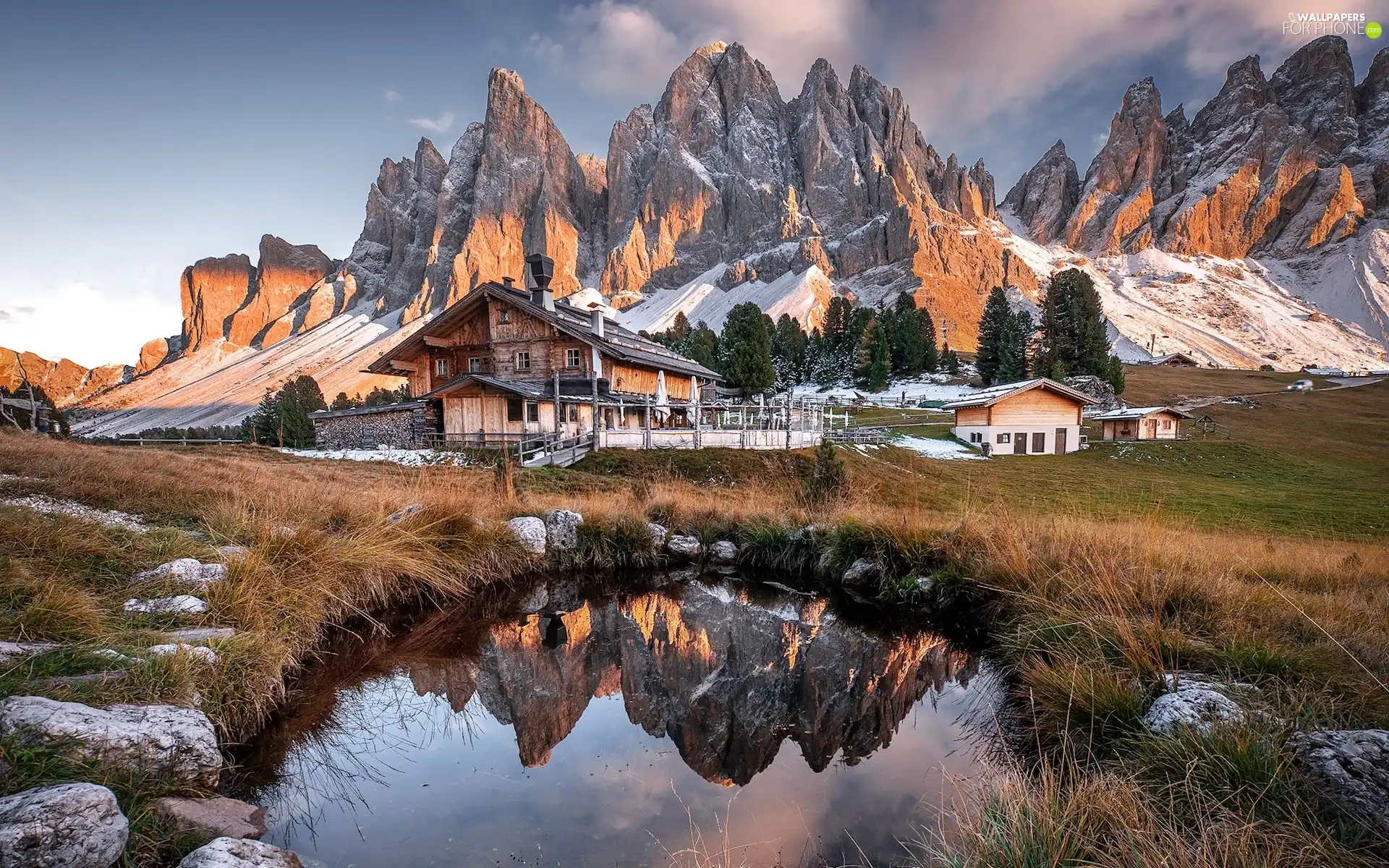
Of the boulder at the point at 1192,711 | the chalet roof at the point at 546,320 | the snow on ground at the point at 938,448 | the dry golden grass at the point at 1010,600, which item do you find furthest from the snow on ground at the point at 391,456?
the snow on ground at the point at 938,448

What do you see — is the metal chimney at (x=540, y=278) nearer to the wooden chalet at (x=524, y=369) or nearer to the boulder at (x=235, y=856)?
the wooden chalet at (x=524, y=369)

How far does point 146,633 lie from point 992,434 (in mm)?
37631

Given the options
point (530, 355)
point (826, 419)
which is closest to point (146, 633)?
point (530, 355)

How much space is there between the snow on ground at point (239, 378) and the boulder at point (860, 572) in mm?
110994

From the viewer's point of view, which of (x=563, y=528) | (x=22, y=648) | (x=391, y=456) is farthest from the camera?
(x=391, y=456)

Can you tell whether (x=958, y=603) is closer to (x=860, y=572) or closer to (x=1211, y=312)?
(x=860, y=572)

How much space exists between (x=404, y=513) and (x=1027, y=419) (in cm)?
3636

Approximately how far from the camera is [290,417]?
49.1 m

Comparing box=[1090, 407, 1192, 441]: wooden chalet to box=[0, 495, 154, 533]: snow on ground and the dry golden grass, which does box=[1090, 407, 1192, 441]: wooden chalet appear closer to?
the dry golden grass

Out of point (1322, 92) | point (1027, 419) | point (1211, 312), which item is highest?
point (1322, 92)

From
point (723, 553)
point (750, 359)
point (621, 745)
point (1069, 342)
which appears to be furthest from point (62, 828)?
point (1069, 342)

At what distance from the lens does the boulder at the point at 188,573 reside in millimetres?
5629

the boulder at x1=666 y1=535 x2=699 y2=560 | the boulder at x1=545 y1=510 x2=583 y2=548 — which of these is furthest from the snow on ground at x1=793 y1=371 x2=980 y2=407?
the boulder at x1=545 y1=510 x2=583 y2=548

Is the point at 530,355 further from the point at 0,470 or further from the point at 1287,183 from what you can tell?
the point at 1287,183
